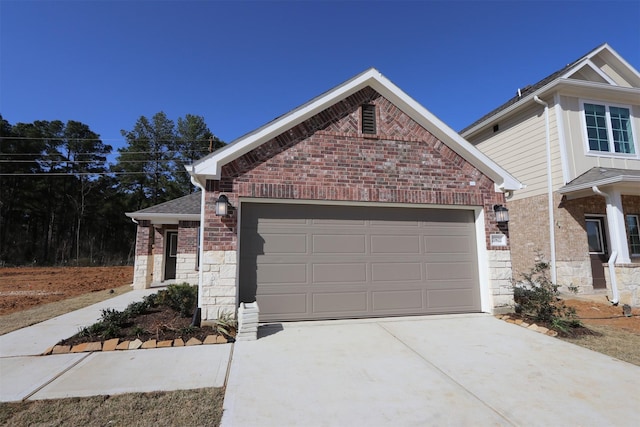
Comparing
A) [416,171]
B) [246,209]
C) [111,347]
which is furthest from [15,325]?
[416,171]

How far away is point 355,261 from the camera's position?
7.14 m

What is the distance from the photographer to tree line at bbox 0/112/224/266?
108ft

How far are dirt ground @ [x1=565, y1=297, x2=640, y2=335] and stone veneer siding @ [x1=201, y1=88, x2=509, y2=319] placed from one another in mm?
3014

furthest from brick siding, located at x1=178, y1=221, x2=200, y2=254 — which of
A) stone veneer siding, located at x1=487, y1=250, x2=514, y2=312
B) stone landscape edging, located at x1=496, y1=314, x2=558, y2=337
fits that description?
stone landscape edging, located at x1=496, y1=314, x2=558, y2=337

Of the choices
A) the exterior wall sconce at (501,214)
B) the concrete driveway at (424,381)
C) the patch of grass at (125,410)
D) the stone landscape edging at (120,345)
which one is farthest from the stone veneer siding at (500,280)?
the patch of grass at (125,410)

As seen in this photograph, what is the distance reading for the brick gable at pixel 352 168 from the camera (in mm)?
6715

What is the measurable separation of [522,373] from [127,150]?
4153cm

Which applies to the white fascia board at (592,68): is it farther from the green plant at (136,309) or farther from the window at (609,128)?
the green plant at (136,309)

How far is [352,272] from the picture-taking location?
7098 millimetres

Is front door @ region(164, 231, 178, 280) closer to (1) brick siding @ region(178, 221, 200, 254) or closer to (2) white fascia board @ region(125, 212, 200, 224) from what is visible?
(2) white fascia board @ region(125, 212, 200, 224)

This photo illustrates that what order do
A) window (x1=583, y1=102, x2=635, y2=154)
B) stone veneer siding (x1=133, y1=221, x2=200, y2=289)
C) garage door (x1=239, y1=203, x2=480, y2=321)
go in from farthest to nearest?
stone veneer siding (x1=133, y1=221, x2=200, y2=289) < window (x1=583, y1=102, x2=635, y2=154) < garage door (x1=239, y1=203, x2=480, y2=321)

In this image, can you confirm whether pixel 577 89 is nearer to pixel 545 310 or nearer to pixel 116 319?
pixel 545 310

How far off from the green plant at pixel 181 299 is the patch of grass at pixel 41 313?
A: 254cm

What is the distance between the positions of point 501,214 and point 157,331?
7.54 meters
